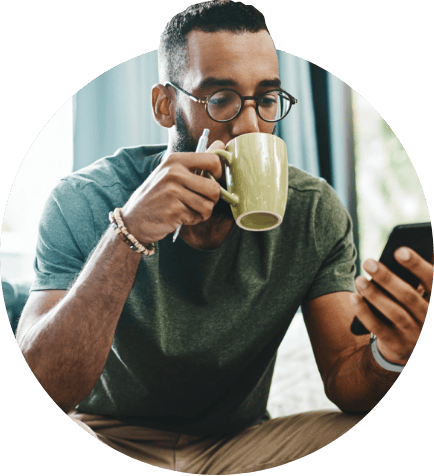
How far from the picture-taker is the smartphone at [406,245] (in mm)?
1342

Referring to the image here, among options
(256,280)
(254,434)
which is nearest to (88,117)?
(256,280)

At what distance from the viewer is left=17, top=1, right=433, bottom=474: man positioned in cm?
127

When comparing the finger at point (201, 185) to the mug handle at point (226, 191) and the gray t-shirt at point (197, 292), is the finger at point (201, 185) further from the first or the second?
the gray t-shirt at point (197, 292)

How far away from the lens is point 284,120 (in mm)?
1354

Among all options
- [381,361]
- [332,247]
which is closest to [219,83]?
[332,247]

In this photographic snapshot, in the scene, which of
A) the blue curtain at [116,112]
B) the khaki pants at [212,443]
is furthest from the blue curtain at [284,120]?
the khaki pants at [212,443]

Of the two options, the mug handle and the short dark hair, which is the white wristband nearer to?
the mug handle

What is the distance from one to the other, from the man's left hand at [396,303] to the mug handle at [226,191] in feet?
1.52

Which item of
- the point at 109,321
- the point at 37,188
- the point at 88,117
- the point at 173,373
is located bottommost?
the point at 173,373

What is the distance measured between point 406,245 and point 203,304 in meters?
0.59

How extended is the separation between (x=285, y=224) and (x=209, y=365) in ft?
1.45

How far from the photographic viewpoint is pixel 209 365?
53.3 inches

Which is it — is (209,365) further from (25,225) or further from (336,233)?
(25,225)

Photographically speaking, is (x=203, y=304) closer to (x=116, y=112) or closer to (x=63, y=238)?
(x=63, y=238)
